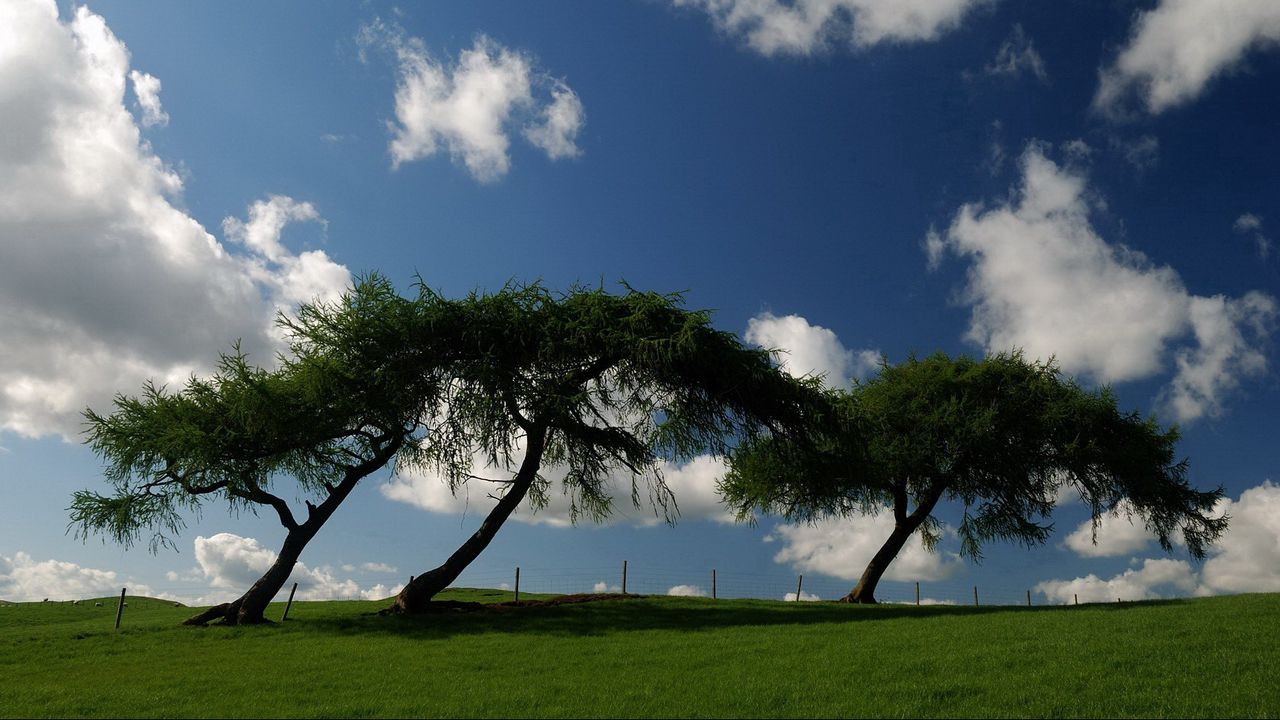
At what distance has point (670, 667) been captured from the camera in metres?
16.0

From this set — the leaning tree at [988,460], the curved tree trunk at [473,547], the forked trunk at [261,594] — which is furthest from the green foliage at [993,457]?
the forked trunk at [261,594]

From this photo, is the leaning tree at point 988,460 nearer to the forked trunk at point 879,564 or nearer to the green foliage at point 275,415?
the forked trunk at point 879,564

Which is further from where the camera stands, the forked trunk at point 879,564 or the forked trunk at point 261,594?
the forked trunk at point 879,564

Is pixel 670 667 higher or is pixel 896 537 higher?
pixel 896 537

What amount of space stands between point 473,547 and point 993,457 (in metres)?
22.9

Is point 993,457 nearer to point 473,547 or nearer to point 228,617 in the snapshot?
point 473,547

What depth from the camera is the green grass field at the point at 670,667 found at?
12.9 metres

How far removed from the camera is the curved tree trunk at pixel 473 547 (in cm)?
2588

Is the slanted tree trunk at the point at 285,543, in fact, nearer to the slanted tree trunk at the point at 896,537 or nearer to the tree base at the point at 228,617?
the tree base at the point at 228,617

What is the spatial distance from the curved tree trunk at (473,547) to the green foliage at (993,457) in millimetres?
10418

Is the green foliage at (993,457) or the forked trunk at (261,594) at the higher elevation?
the green foliage at (993,457)

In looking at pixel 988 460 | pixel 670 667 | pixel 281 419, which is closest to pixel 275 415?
pixel 281 419

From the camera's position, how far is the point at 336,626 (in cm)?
2395

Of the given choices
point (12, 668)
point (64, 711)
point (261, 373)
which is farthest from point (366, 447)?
point (64, 711)
